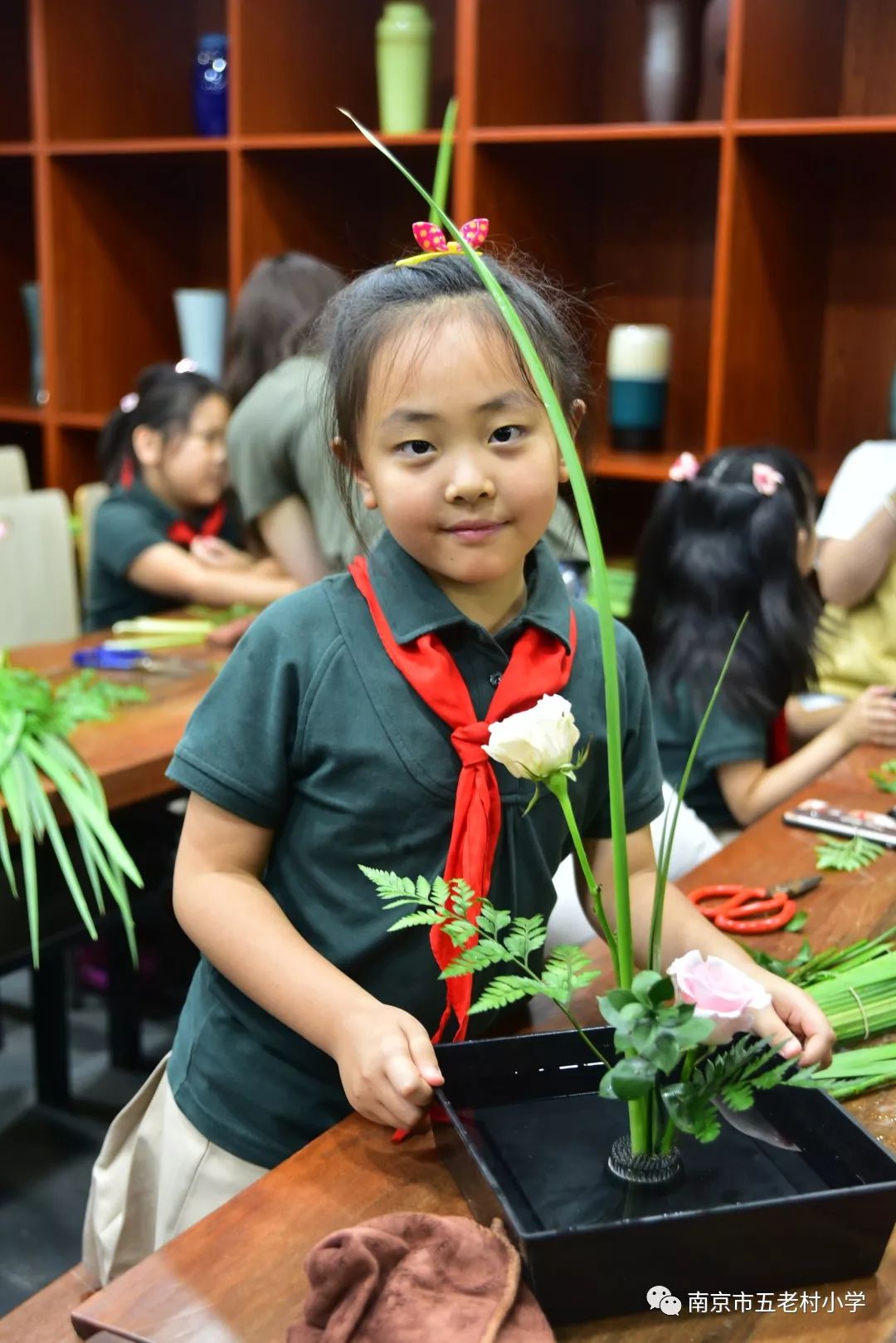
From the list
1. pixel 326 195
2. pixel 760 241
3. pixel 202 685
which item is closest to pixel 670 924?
pixel 202 685

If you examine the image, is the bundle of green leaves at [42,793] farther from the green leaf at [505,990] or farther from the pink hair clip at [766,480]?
the pink hair clip at [766,480]

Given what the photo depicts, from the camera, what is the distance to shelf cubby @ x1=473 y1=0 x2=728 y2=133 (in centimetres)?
323

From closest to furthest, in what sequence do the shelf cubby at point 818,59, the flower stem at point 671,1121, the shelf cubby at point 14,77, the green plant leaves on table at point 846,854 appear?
the flower stem at point 671,1121, the green plant leaves on table at point 846,854, the shelf cubby at point 818,59, the shelf cubby at point 14,77

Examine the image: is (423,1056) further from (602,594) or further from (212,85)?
(212,85)

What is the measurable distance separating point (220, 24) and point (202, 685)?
8.96ft

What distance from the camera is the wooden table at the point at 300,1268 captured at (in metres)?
0.82

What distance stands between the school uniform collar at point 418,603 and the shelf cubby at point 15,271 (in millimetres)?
3687

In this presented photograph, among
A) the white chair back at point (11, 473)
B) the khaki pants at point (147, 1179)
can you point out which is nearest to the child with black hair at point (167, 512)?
the white chair back at point (11, 473)

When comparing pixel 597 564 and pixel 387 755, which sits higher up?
pixel 597 564

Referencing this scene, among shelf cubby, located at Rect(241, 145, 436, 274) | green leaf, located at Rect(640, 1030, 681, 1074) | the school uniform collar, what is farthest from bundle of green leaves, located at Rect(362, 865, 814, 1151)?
shelf cubby, located at Rect(241, 145, 436, 274)

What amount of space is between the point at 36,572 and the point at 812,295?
6.25ft

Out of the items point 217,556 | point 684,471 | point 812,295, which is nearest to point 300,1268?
point 684,471

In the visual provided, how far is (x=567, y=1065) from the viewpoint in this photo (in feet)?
3.33

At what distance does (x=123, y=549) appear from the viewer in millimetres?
2967
